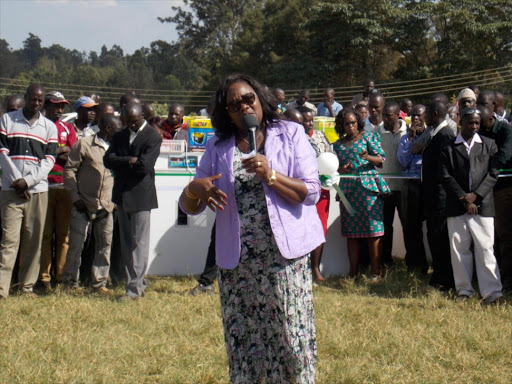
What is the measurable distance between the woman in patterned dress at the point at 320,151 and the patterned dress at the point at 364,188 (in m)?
0.23

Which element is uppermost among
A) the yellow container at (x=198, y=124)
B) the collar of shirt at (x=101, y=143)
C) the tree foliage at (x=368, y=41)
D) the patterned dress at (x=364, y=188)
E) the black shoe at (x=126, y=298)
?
the tree foliage at (x=368, y=41)

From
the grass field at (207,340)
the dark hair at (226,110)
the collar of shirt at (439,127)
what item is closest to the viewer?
the dark hair at (226,110)

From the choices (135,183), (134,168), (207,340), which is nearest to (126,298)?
(135,183)

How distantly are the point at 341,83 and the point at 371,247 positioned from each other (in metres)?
28.0

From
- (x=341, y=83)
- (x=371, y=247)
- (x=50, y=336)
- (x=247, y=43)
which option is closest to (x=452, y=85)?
(x=341, y=83)

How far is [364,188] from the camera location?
8.48m

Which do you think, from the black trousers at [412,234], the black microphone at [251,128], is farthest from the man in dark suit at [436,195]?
the black microphone at [251,128]

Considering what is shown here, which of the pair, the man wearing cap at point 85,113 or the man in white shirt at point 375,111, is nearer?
the man wearing cap at point 85,113

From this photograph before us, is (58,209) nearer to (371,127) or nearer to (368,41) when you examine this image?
(371,127)

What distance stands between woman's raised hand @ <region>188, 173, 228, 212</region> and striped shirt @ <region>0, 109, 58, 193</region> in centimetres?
426

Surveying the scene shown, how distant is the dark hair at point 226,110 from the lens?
3.86m

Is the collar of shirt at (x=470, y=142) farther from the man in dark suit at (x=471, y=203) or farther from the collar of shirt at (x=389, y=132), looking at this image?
the collar of shirt at (x=389, y=132)

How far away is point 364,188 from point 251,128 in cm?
513

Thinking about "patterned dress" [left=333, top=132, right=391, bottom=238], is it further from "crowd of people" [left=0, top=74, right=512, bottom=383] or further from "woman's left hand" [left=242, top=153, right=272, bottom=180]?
"woman's left hand" [left=242, top=153, right=272, bottom=180]
